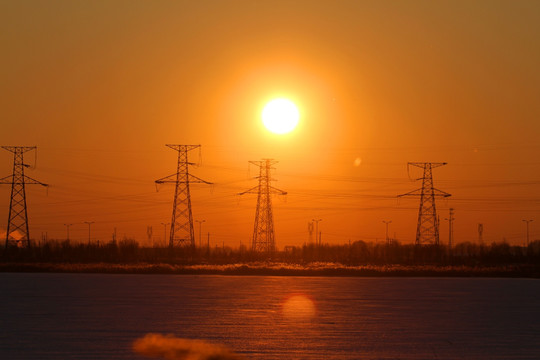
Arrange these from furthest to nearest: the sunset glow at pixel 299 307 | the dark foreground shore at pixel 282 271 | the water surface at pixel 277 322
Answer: the dark foreground shore at pixel 282 271
the sunset glow at pixel 299 307
the water surface at pixel 277 322

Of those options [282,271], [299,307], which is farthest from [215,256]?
[299,307]

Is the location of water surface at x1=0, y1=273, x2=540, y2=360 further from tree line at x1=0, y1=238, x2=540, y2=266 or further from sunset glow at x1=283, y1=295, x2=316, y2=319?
tree line at x1=0, y1=238, x2=540, y2=266

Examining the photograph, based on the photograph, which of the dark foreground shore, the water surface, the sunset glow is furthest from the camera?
the dark foreground shore

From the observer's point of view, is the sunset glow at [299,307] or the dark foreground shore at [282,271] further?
the dark foreground shore at [282,271]

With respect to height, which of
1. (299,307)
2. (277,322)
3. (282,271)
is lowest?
(277,322)

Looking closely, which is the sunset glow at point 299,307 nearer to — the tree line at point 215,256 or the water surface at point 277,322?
the water surface at point 277,322

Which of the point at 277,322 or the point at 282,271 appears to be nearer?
the point at 277,322

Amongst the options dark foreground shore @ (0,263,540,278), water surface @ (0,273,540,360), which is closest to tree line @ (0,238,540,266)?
dark foreground shore @ (0,263,540,278)

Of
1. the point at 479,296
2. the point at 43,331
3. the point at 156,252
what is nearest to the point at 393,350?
the point at 43,331

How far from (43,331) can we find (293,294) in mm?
19330

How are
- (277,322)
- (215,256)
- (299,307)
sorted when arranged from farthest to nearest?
(215,256), (299,307), (277,322)

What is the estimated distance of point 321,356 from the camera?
20953 millimetres

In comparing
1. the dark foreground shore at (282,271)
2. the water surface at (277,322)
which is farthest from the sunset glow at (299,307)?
the dark foreground shore at (282,271)

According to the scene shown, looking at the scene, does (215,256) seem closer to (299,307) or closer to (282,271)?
(282,271)
